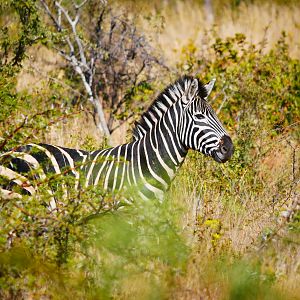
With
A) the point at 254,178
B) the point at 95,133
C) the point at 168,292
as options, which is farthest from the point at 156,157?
the point at 95,133

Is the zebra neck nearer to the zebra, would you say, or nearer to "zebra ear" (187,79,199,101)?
the zebra

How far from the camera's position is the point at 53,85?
775cm

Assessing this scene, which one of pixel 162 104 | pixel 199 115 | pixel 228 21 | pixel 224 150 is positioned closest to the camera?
pixel 224 150

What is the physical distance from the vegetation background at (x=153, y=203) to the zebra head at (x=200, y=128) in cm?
45

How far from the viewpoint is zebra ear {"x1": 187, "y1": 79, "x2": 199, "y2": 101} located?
17.2 ft

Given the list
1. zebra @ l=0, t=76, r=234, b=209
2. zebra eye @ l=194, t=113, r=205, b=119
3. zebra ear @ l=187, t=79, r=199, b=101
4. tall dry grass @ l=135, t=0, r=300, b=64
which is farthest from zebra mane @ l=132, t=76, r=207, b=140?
tall dry grass @ l=135, t=0, r=300, b=64

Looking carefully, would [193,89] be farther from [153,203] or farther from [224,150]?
[153,203]

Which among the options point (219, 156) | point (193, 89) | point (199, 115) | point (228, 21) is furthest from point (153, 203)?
point (228, 21)

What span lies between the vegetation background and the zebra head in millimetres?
445

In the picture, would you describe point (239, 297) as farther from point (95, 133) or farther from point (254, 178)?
point (95, 133)

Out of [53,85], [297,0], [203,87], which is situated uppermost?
[297,0]

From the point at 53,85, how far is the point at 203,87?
9.57ft

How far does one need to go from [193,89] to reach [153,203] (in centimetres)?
165

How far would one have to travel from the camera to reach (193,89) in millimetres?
5270
